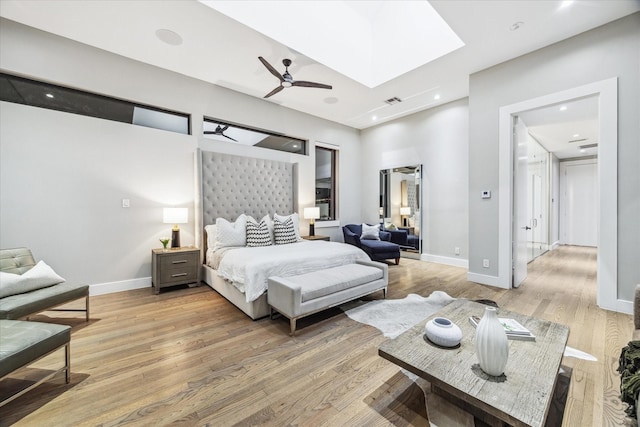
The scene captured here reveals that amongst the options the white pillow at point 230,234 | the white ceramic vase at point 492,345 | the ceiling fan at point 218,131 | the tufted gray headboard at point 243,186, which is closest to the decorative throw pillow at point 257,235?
the white pillow at point 230,234

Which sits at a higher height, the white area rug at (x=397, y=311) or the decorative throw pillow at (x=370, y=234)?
the decorative throw pillow at (x=370, y=234)

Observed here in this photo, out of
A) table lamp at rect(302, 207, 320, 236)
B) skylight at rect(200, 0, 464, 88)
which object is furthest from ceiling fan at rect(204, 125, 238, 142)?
table lamp at rect(302, 207, 320, 236)

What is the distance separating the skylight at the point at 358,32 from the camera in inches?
126

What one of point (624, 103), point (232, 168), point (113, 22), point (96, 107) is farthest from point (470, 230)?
point (96, 107)

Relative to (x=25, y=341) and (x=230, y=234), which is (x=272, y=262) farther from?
(x=25, y=341)

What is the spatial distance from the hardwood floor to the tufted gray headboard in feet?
5.78

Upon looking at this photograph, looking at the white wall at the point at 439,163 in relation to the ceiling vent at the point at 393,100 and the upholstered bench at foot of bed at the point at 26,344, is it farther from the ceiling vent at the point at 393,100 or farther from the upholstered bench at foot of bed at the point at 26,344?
the upholstered bench at foot of bed at the point at 26,344

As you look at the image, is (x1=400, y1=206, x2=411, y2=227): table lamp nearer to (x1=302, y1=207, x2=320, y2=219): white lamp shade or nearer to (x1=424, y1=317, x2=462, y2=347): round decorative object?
(x1=302, y1=207, x2=320, y2=219): white lamp shade

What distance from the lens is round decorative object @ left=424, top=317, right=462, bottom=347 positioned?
1.53 m

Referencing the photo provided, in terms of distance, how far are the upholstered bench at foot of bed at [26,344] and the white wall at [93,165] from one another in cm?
197

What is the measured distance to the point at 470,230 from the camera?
414cm

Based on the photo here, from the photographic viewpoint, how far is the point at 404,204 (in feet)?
20.0

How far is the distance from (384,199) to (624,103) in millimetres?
4124

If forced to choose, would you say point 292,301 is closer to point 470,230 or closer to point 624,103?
point 470,230
